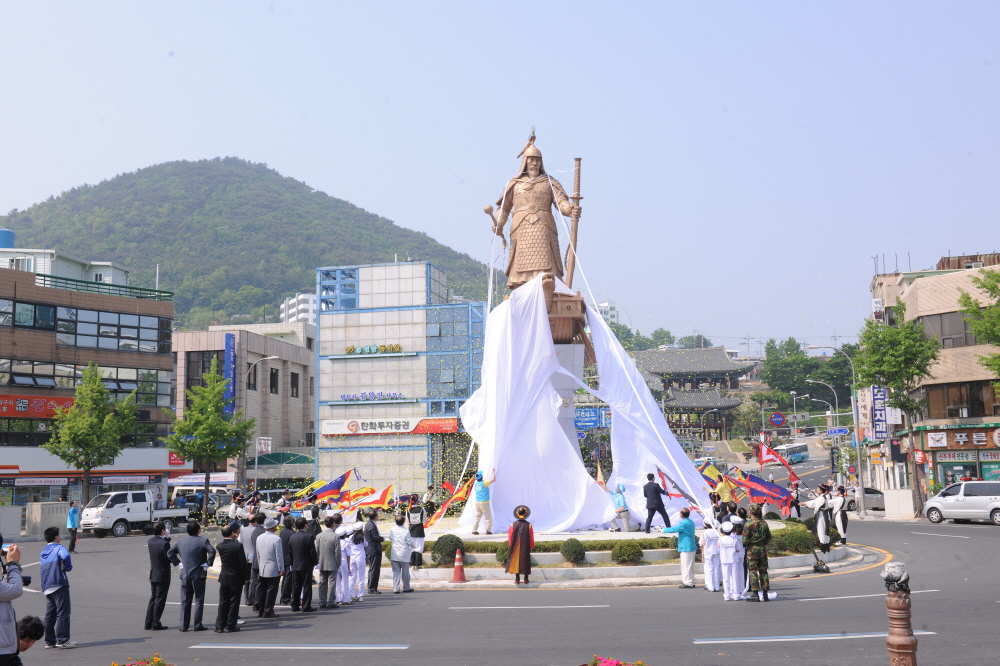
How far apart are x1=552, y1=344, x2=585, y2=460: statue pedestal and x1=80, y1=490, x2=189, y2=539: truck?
20.0 m

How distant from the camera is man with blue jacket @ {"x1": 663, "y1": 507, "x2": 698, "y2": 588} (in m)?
17.4

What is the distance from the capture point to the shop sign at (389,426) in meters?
56.9

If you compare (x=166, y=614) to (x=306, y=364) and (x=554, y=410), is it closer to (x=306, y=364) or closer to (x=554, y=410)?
(x=554, y=410)

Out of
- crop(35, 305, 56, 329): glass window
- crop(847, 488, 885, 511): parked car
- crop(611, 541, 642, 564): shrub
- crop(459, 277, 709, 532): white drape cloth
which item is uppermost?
crop(35, 305, 56, 329): glass window

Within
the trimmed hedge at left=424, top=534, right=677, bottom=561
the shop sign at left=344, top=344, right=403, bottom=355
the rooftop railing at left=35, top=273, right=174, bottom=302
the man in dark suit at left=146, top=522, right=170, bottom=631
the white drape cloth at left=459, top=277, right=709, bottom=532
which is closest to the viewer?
the man in dark suit at left=146, top=522, right=170, bottom=631

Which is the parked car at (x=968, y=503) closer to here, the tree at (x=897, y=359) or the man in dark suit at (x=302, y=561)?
the tree at (x=897, y=359)

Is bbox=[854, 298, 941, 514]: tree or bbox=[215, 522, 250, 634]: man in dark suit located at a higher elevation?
bbox=[854, 298, 941, 514]: tree

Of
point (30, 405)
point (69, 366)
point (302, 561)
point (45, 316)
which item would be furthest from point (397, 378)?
point (302, 561)

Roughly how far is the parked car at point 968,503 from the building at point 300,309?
126132 millimetres

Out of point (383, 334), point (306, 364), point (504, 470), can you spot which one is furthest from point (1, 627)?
point (306, 364)

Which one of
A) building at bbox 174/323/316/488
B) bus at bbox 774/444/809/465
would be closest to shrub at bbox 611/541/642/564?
building at bbox 174/323/316/488

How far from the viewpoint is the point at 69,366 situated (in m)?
49.0

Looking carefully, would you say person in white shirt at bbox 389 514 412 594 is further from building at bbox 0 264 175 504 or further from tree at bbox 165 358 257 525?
building at bbox 0 264 175 504

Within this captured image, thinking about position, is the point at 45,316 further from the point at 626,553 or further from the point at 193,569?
the point at 626,553
